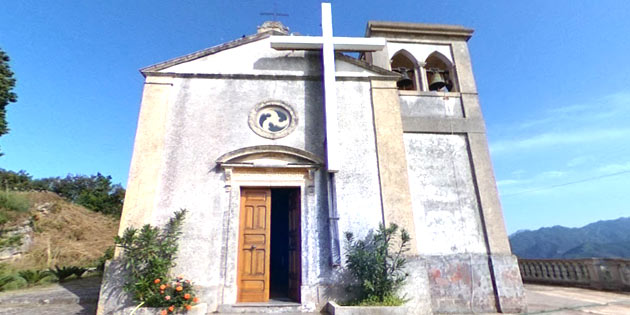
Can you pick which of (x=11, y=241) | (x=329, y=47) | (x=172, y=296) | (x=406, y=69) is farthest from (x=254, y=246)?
(x=11, y=241)

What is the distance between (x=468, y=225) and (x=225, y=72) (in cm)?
688

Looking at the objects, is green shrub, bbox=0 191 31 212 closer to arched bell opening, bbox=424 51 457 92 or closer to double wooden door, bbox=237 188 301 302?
double wooden door, bbox=237 188 301 302

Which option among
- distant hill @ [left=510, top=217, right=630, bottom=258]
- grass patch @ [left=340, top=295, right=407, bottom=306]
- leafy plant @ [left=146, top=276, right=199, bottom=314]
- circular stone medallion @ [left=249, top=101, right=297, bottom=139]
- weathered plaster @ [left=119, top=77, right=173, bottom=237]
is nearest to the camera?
leafy plant @ [left=146, top=276, right=199, bottom=314]

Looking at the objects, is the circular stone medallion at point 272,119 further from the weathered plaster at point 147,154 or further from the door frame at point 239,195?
the weathered plaster at point 147,154

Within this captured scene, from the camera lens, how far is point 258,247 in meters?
6.40

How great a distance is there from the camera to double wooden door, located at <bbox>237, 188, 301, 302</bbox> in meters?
6.18

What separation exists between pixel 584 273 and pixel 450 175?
20.3ft

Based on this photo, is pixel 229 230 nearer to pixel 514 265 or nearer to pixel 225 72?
pixel 225 72

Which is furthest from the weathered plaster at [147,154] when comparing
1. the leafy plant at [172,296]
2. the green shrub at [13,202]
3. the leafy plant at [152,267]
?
the green shrub at [13,202]

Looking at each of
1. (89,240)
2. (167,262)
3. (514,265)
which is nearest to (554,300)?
(514,265)

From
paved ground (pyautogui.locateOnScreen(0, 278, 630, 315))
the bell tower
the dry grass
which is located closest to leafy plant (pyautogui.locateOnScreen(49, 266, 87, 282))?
paved ground (pyautogui.locateOnScreen(0, 278, 630, 315))

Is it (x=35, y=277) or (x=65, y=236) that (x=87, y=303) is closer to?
(x=35, y=277)

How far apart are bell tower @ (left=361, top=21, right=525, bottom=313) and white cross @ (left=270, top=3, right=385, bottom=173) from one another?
782 mm

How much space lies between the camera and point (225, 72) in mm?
7469
